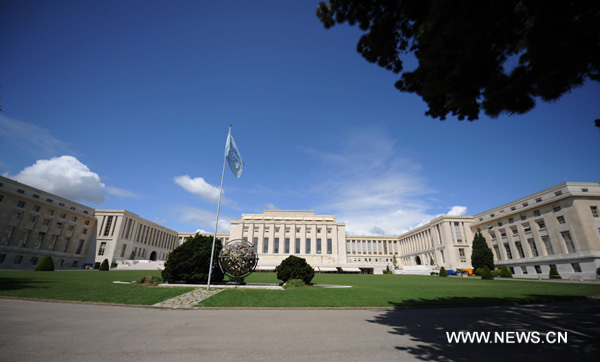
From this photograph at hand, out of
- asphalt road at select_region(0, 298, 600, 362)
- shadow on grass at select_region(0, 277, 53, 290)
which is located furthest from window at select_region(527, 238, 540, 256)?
shadow on grass at select_region(0, 277, 53, 290)

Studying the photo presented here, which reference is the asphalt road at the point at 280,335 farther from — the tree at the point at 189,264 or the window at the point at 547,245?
the window at the point at 547,245

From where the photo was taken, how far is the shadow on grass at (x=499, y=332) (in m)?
4.73

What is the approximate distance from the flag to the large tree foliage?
13.2 m

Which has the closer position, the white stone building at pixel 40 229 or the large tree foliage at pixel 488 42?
the large tree foliage at pixel 488 42

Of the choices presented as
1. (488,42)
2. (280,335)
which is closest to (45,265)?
(280,335)

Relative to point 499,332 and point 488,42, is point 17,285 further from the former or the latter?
point 488,42

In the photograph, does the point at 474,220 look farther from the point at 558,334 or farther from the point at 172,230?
the point at 172,230

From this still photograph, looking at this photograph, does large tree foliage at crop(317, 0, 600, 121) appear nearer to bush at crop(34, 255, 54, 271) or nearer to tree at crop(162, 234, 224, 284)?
tree at crop(162, 234, 224, 284)

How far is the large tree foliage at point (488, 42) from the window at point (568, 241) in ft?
176

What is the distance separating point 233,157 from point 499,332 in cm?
1672

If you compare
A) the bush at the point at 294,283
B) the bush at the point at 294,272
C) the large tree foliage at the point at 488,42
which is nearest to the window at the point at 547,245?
the bush at the point at 294,272

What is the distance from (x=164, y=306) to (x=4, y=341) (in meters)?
5.94

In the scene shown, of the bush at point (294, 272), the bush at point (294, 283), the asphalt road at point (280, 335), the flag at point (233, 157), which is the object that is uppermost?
the flag at point (233, 157)

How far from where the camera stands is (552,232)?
4366 centimetres
